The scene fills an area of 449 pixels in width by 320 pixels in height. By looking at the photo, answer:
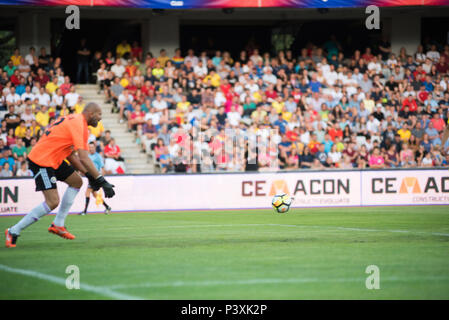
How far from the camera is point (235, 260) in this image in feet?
32.7

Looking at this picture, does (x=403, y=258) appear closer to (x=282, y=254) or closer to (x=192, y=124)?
(x=282, y=254)

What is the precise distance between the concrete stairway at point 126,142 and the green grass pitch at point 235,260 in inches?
309

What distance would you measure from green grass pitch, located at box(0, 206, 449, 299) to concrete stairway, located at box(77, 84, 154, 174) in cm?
786

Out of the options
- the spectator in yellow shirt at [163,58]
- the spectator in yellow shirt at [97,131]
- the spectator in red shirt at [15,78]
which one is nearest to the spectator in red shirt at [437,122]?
the spectator in yellow shirt at [163,58]

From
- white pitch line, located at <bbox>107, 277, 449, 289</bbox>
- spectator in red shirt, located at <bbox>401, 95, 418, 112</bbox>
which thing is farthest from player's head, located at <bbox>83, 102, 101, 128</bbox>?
spectator in red shirt, located at <bbox>401, 95, 418, 112</bbox>

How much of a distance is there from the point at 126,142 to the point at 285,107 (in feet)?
19.2

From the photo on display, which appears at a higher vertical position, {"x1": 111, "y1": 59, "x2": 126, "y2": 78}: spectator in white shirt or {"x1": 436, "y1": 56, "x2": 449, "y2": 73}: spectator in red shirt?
{"x1": 436, "y1": 56, "x2": 449, "y2": 73}: spectator in red shirt

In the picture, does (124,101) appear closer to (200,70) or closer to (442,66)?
(200,70)

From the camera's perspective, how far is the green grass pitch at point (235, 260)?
7.75 m

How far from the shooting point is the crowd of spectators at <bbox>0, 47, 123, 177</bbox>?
22609 mm

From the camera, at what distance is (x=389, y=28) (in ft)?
104

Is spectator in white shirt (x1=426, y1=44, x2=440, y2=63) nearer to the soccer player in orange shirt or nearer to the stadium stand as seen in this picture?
the stadium stand

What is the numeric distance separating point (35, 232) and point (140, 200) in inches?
291

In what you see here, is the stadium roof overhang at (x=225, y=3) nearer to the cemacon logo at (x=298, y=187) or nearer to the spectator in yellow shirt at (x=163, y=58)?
the spectator in yellow shirt at (x=163, y=58)
